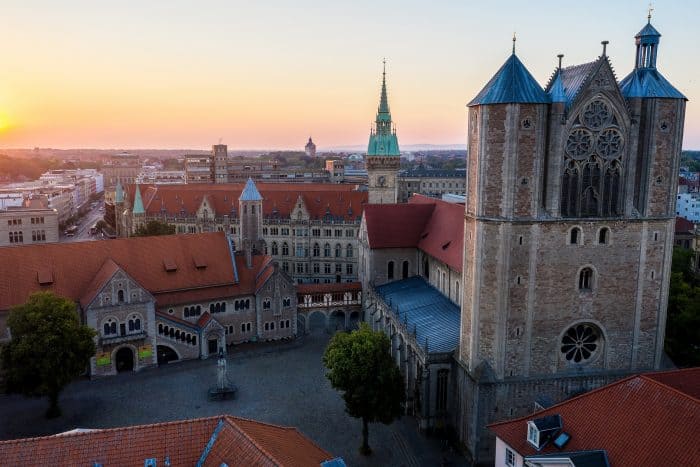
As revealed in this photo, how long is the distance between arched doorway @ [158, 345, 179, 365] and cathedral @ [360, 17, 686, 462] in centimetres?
3218

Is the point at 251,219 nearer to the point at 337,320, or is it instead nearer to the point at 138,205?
the point at 337,320

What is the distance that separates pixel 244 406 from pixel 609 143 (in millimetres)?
35849

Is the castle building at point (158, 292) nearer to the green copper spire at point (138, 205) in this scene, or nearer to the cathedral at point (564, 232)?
the cathedral at point (564, 232)

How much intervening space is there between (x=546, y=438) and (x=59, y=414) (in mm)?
39193

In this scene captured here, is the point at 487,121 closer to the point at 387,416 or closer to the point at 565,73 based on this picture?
the point at 565,73

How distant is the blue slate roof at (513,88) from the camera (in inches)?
1430

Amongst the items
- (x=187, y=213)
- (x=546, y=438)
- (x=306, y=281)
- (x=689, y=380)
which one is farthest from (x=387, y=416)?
(x=187, y=213)

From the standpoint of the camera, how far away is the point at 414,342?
152 ft

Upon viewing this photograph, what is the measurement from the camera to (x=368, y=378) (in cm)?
3931

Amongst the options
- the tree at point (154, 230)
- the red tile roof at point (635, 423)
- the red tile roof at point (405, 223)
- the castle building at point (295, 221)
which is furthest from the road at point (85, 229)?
the red tile roof at point (635, 423)

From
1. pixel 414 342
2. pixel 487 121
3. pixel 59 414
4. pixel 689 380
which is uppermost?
pixel 487 121

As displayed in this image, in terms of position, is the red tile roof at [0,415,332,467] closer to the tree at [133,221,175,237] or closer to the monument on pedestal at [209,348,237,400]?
the monument on pedestal at [209,348,237,400]

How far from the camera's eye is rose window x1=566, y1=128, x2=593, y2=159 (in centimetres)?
3778

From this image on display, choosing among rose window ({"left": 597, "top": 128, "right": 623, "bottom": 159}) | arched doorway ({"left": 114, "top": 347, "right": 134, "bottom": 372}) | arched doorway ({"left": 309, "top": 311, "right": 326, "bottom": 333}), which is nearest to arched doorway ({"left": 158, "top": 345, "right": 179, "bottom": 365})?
arched doorway ({"left": 114, "top": 347, "right": 134, "bottom": 372})
